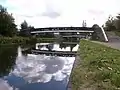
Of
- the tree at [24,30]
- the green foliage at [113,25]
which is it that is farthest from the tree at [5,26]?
the green foliage at [113,25]

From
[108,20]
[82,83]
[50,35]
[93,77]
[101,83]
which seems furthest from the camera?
[50,35]

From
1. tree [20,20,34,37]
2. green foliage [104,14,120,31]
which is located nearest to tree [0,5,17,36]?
tree [20,20,34,37]

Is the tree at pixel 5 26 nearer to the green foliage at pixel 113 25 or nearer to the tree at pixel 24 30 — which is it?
the tree at pixel 24 30

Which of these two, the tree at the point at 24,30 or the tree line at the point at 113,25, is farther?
the tree at the point at 24,30

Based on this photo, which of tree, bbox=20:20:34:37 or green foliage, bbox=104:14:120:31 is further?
tree, bbox=20:20:34:37

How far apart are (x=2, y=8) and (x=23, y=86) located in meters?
69.1

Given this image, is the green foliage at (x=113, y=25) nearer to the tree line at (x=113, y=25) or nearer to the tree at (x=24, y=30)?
the tree line at (x=113, y=25)

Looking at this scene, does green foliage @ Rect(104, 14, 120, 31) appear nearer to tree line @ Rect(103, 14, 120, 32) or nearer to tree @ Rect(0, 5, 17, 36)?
tree line @ Rect(103, 14, 120, 32)

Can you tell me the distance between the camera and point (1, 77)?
12750mm

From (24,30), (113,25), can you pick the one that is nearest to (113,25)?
(113,25)

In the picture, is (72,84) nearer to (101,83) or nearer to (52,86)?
(101,83)

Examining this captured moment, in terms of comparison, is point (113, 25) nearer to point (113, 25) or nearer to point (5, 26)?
point (113, 25)

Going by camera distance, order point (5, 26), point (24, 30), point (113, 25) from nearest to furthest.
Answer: point (5, 26), point (113, 25), point (24, 30)

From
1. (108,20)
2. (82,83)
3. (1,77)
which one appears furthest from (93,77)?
(108,20)
